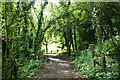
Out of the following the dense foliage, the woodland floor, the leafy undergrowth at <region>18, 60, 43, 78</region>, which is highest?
the dense foliage

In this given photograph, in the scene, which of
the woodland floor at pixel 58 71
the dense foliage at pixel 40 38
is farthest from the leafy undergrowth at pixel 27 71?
the woodland floor at pixel 58 71

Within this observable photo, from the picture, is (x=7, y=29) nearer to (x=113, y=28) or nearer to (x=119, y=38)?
(x=119, y=38)

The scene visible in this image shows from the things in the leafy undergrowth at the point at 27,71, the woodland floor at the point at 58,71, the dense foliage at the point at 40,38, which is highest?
the dense foliage at the point at 40,38

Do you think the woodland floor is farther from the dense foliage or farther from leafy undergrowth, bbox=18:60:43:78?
the dense foliage

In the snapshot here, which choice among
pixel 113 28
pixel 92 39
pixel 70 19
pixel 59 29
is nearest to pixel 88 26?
pixel 92 39

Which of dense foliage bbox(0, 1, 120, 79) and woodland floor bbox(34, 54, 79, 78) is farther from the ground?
dense foliage bbox(0, 1, 120, 79)

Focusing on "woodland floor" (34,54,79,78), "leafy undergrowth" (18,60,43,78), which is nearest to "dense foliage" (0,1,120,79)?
"leafy undergrowth" (18,60,43,78)

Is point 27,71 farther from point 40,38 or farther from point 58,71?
point 40,38

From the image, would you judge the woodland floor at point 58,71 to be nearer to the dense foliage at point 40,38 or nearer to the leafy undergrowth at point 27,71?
the leafy undergrowth at point 27,71

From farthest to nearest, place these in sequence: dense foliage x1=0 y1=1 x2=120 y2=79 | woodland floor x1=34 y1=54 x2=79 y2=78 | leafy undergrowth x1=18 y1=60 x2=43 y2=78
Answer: woodland floor x1=34 y1=54 x2=79 y2=78, leafy undergrowth x1=18 y1=60 x2=43 y2=78, dense foliage x1=0 y1=1 x2=120 y2=79

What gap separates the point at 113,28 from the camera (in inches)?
237

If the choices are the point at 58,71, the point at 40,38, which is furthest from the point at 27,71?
the point at 40,38

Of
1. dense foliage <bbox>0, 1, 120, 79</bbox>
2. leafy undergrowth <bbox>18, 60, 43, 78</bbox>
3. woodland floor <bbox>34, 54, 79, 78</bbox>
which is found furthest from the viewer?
woodland floor <bbox>34, 54, 79, 78</bbox>

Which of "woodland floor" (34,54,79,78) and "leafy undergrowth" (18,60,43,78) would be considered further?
"woodland floor" (34,54,79,78)
